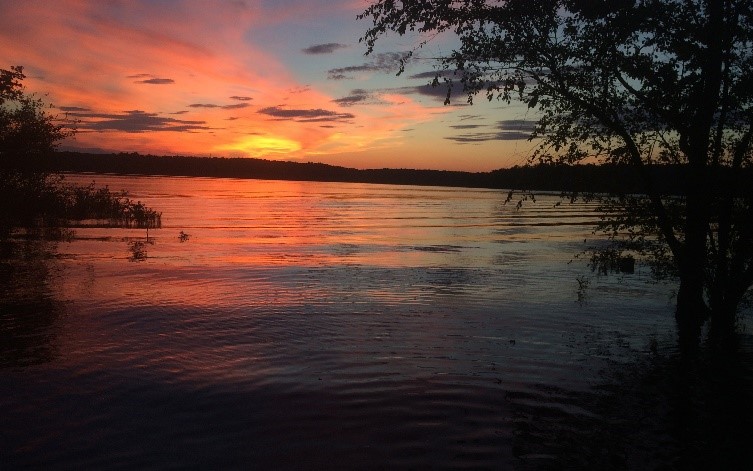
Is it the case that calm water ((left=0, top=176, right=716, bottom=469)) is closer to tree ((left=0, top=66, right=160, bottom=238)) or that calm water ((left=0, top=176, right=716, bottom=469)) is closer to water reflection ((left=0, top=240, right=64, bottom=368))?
water reflection ((left=0, top=240, right=64, bottom=368))

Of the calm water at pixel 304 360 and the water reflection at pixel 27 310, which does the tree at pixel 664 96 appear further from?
the water reflection at pixel 27 310

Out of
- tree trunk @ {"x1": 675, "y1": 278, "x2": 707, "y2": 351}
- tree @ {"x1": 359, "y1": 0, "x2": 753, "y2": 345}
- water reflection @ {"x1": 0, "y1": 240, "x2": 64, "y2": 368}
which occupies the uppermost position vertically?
tree @ {"x1": 359, "y1": 0, "x2": 753, "y2": 345}

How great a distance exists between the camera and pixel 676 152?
58.5 ft

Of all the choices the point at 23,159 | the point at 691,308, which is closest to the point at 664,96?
the point at 691,308

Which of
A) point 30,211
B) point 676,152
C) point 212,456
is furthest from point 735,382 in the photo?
point 30,211

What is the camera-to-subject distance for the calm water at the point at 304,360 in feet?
29.2

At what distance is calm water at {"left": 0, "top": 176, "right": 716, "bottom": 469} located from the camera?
29.2 feet

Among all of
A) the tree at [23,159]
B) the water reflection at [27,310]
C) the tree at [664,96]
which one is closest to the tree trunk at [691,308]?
the tree at [664,96]

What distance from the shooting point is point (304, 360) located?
530 inches

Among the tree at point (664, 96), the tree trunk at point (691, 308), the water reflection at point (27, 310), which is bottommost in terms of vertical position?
the water reflection at point (27, 310)

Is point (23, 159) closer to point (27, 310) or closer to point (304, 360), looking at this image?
point (27, 310)

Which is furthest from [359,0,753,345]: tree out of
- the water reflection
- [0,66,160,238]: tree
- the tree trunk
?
[0,66,160,238]: tree

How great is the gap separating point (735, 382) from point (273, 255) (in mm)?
25609

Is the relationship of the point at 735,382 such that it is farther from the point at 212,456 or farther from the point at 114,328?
the point at 114,328
